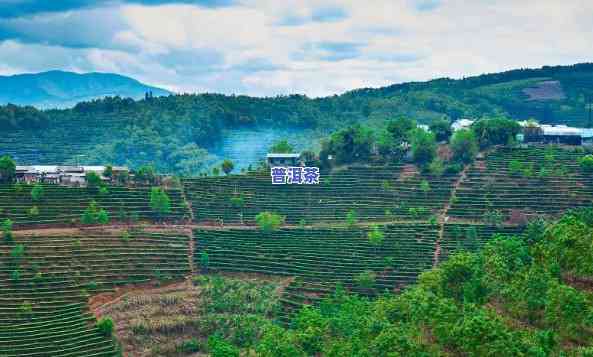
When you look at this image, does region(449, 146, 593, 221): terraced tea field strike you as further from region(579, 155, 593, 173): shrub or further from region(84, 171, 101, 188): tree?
region(84, 171, 101, 188): tree

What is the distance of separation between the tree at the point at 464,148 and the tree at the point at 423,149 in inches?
77.5

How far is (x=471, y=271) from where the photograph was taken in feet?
161

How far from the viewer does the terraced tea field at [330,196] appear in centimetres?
6838

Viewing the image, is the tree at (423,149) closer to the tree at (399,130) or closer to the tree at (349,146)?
the tree at (399,130)

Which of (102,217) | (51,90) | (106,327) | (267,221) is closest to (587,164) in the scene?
(267,221)

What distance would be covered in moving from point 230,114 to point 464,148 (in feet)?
149

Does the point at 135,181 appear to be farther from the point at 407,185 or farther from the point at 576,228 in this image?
the point at 576,228

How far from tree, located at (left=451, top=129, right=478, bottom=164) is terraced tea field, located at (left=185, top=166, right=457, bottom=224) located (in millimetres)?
3444

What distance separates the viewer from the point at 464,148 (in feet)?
249

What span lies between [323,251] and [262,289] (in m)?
6.45

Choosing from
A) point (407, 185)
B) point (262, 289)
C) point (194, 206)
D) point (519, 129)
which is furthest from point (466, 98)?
point (262, 289)

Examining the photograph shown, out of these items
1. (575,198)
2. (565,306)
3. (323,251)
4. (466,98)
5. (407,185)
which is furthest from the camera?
(466,98)

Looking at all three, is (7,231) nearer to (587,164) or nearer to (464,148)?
(464,148)

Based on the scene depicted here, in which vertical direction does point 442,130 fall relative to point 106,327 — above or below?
above
